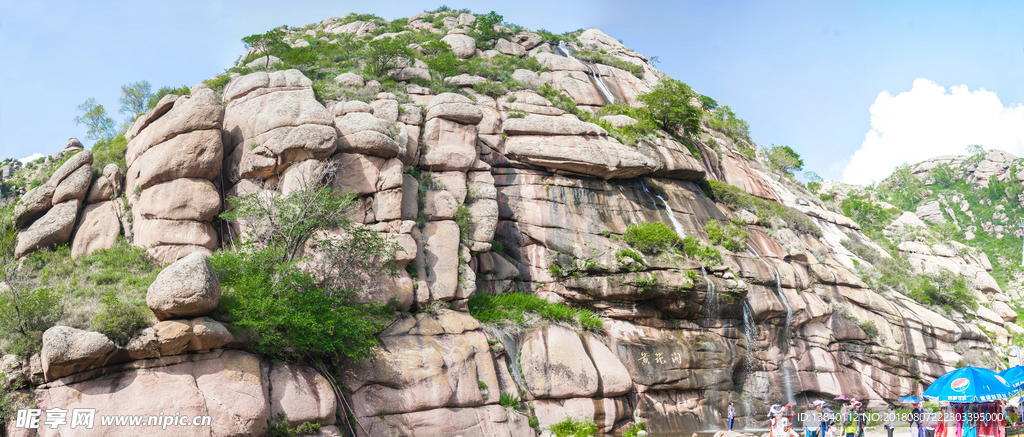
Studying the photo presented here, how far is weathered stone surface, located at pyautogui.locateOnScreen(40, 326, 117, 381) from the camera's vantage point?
13578 mm

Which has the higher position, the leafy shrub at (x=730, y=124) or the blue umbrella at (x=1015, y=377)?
the leafy shrub at (x=730, y=124)

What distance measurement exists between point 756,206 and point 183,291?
32953 millimetres

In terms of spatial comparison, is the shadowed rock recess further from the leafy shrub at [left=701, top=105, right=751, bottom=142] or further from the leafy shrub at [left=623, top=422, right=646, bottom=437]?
the leafy shrub at [left=701, top=105, right=751, bottom=142]

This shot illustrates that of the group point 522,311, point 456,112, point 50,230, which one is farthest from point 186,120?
point 522,311

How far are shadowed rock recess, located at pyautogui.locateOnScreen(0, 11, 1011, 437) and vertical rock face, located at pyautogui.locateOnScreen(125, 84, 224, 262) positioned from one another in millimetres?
89

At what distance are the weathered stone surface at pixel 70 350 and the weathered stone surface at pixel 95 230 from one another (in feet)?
31.7

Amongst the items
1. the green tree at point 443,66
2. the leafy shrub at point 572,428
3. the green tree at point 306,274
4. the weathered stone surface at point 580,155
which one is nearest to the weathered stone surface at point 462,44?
the green tree at point 443,66

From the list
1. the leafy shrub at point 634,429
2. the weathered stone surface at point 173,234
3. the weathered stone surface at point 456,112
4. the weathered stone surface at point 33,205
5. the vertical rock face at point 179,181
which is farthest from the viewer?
the weathered stone surface at point 456,112

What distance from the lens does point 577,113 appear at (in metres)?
37.0

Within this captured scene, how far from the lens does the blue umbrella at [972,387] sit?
14.7 m

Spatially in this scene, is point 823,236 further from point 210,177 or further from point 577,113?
point 210,177

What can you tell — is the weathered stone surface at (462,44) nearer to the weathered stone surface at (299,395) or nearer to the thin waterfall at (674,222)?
the thin waterfall at (674,222)

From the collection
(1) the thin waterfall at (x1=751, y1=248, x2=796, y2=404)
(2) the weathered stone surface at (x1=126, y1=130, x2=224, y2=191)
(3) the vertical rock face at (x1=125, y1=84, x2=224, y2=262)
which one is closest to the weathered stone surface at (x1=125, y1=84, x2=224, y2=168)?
(3) the vertical rock face at (x1=125, y1=84, x2=224, y2=262)

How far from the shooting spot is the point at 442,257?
23656 mm
